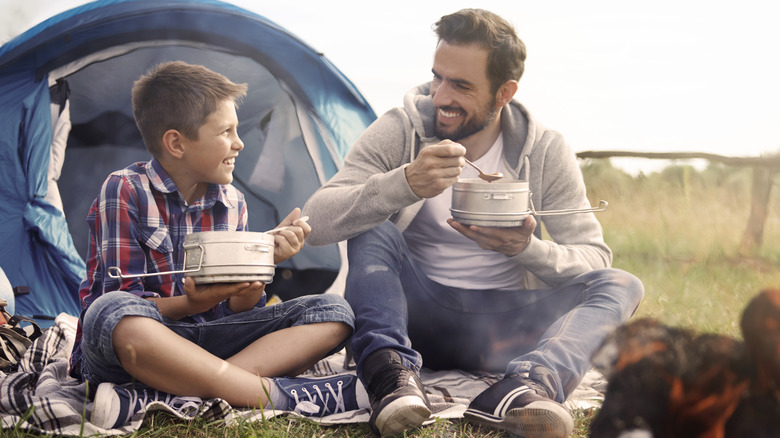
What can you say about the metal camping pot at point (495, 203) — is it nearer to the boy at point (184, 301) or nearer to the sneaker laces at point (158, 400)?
the boy at point (184, 301)

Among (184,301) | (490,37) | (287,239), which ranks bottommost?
(184,301)

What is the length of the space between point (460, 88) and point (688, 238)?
2698mm

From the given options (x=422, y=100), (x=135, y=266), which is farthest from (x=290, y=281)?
(x=135, y=266)

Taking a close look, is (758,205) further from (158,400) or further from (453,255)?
(158,400)

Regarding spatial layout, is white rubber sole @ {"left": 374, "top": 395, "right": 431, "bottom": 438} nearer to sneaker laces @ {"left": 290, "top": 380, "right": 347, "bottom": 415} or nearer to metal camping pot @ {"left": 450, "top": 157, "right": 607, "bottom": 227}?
sneaker laces @ {"left": 290, "top": 380, "right": 347, "bottom": 415}

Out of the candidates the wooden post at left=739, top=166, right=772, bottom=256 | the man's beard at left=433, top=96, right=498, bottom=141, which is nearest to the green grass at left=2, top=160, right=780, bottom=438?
the wooden post at left=739, top=166, right=772, bottom=256

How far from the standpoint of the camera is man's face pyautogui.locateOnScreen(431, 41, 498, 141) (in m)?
2.12

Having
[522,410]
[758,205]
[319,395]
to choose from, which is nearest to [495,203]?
[522,410]

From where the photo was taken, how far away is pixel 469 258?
2.17 metres

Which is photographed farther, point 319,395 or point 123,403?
point 319,395

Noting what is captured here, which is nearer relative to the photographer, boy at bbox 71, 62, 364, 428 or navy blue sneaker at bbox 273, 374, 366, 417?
boy at bbox 71, 62, 364, 428

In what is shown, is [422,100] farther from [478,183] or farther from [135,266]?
[135,266]

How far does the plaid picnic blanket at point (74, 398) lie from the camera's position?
143 centimetres

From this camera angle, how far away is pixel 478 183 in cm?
170
